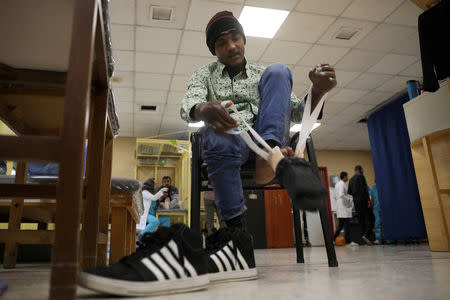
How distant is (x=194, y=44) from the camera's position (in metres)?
3.93

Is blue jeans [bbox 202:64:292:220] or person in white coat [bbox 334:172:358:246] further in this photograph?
person in white coat [bbox 334:172:358:246]

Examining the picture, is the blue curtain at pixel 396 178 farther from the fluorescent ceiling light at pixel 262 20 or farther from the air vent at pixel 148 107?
the air vent at pixel 148 107

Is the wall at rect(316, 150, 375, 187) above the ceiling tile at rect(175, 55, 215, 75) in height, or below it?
below

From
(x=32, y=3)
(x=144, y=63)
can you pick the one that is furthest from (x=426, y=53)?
(x=144, y=63)

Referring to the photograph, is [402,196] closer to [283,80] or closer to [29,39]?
[283,80]

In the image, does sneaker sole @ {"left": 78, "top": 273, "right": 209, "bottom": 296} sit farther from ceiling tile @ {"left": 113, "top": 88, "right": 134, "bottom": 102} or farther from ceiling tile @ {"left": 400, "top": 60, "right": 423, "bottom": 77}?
ceiling tile @ {"left": 400, "top": 60, "right": 423, "bottom": 77}

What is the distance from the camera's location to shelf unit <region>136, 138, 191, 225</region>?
238 inches

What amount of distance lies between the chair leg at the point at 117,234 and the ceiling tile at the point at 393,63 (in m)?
4.32

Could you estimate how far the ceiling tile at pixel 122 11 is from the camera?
126 inches

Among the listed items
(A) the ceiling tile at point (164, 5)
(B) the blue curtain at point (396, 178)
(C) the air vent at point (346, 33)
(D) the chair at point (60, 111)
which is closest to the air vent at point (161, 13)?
(A) the ceiling tile at point (164, 5)

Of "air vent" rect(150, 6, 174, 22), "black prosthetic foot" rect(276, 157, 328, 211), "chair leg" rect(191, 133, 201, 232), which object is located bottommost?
"black prosthetic foot" rect(276, 157, 328, 211)

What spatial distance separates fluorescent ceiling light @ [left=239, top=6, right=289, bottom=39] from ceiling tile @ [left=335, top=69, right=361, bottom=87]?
1.51 meters

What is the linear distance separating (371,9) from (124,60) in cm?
304

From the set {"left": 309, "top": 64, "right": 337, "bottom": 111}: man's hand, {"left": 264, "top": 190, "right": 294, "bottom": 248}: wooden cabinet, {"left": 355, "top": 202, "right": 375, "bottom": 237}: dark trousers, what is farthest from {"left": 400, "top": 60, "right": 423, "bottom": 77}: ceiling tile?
{"left": 309, "top": 64, "right": 337, "bottom": 111}: man's hand
